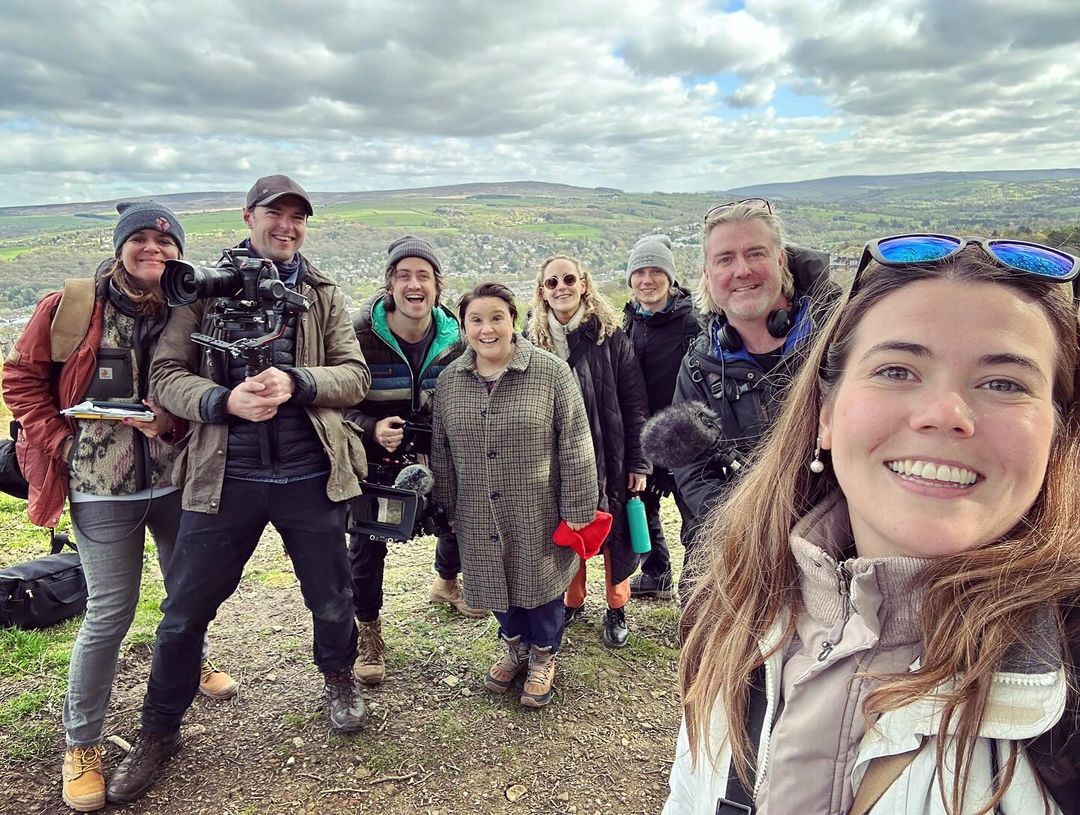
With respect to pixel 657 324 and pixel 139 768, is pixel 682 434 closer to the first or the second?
pixel 657 324

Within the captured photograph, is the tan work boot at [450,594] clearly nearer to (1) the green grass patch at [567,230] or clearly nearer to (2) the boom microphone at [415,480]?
(2) the boom microphone at [415,480]

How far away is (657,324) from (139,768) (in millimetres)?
4030

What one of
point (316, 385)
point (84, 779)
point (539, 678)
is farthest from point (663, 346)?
point (84, 779)

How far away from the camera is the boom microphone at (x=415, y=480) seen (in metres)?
3.34

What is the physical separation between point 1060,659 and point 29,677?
502cm

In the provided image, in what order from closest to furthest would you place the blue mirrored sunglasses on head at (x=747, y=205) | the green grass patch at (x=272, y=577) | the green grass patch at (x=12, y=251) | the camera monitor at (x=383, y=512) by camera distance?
the blue mirrored sunglasses on head at (x=747, y=205) < the camera monitor at (x=383, y=512) < the green grass patch at (x=272, y=577) < the green grass patch at (x=12, y=251)

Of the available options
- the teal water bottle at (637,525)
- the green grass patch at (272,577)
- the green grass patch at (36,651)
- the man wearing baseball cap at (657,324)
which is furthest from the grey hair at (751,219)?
the green grass patch at (36,651)

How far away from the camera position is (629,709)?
370cm

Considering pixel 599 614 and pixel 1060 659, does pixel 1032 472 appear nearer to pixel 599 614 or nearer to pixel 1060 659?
pixel 1060 659

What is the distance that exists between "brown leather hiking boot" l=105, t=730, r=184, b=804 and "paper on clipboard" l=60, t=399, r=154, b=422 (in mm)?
1580

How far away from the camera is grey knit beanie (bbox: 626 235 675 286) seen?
4.55 m

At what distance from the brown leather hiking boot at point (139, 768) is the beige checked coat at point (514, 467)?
5.50 feet

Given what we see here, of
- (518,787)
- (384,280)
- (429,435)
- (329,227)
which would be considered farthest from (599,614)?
(329,227)

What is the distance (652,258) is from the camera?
4.57m
